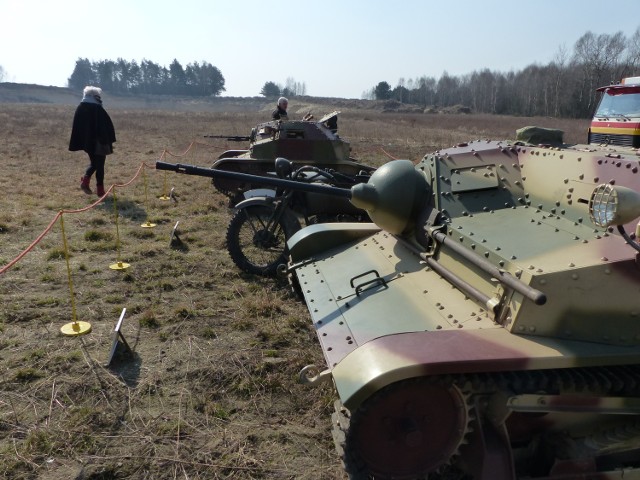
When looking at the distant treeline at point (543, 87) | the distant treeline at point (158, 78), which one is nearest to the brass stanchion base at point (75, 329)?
the distant treeline at point (543, 87)

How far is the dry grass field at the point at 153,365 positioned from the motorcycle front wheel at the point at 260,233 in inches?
8.4

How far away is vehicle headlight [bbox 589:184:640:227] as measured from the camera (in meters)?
2.61

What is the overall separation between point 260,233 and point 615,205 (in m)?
4.51

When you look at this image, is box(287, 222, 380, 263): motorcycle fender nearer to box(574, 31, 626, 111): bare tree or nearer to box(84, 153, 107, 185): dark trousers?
box(84, 153, 107, 185): dark trousers

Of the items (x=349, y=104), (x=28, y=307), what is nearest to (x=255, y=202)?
(x=28, y=307)

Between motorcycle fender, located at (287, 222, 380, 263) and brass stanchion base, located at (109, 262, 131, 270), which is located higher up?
motorcycle fender, located at (287, 222, 380, 263)

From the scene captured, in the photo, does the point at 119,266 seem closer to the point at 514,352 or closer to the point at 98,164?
the point at 98,164

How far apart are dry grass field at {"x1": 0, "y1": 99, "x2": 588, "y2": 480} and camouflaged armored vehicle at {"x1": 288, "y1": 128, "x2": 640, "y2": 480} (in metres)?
0.84

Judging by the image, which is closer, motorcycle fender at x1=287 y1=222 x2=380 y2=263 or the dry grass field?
the dry grass field

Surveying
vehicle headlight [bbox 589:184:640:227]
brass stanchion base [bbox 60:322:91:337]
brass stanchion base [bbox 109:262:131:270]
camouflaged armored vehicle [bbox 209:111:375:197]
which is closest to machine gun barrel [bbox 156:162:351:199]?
brass stanchion base [bbox 60:322:91:337]

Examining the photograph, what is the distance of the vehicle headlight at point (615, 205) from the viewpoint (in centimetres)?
261

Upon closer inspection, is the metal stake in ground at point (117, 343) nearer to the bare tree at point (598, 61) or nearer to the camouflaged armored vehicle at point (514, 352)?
the camouflaged armored vehicle at point (514, 352)

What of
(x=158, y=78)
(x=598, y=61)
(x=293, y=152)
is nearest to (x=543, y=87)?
(x=598, y=61)

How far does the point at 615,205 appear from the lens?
8.65 feet
